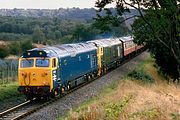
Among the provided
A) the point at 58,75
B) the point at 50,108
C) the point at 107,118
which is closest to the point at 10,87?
the point at 58,75

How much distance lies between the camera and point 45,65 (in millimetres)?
22516

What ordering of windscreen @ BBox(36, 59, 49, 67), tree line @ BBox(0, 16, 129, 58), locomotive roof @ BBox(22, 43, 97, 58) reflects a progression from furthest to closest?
tree line @ BBox(0, 16, 129, 58)
locomotive roof @ BBox(22, 43, 97, 58)
windscreen @ BBox(36, 59, 49, 67)

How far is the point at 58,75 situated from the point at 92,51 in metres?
10.9

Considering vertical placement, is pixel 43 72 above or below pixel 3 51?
above

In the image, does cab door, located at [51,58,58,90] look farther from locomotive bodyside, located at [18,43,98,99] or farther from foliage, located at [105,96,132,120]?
foliage, located at [105,96,132,120]

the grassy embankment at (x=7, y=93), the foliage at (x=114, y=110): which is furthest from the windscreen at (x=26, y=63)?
the foliage at (x=114, y=110)

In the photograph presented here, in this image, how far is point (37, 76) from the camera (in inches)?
885

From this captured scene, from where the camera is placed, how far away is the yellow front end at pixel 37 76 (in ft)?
73.2

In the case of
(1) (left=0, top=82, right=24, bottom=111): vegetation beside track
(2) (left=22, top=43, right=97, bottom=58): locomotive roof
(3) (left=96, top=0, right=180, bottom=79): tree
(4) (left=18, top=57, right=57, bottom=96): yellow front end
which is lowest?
(1) (left=0, top=82, right=24, bottom=111): vegetation beside track

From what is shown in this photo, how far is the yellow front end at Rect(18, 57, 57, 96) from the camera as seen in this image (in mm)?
22297

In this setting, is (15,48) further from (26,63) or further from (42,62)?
(42,62)

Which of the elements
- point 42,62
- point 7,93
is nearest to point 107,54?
point 7,93

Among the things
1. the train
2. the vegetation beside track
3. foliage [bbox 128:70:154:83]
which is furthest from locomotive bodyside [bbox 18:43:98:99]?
foliage [bbox 128:70:154:83]

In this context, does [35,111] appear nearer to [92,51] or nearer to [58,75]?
[58,75]
